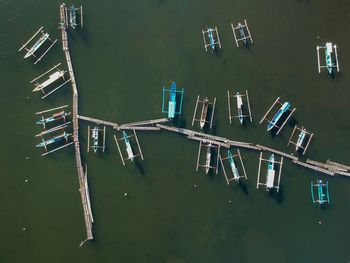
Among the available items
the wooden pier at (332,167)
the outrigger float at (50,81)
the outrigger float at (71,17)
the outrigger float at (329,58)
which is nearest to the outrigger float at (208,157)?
the wooden pier at (332,167)

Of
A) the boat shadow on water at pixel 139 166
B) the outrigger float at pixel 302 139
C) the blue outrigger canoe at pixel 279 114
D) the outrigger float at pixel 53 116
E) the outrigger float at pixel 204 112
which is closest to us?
the blue outrigger canoe at pixel 279 114

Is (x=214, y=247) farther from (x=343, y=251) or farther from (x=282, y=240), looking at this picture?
(x=343, y=251)

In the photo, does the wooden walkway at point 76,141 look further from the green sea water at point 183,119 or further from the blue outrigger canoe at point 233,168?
the blue outrigger canoe at point 233,168

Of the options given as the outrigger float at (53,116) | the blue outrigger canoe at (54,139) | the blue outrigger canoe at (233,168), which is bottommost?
the blue outrigger canoe at (233,168)

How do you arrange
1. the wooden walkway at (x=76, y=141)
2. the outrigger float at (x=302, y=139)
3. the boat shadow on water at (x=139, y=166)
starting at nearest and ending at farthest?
1. the outrigger float at (x=302, y=139)
2. the wooden walkway at (x=76, y=141)
3. the boat shadow on water at (x=139, y=166)

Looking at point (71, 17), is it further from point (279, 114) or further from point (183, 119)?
point (279, 114)

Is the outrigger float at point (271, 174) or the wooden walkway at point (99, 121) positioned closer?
the outrigger float at point (271, 174)

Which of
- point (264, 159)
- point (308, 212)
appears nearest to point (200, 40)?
point (264, 159)
